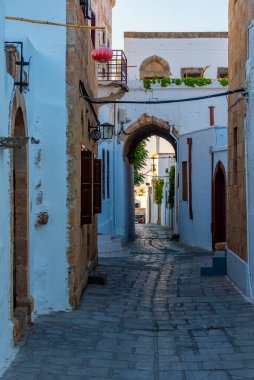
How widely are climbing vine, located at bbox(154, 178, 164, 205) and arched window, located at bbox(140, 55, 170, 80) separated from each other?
1208 centimetres

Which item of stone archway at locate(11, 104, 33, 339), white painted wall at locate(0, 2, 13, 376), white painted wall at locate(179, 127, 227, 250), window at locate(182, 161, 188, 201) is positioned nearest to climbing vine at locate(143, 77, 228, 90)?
white painted wall at locate(179, 127, 227, 250)

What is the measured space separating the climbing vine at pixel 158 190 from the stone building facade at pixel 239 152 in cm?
2856

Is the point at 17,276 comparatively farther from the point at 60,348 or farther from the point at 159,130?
the point at 159,130

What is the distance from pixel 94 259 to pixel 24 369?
22.5 ft

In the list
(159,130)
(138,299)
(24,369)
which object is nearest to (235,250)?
(138,299)

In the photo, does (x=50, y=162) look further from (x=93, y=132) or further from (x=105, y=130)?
(x=105, y=130)

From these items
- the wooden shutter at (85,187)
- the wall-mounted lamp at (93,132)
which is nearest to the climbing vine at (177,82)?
the wall-mounted lamp at (93,132)

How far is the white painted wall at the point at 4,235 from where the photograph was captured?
5.85m

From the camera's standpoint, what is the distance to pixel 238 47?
1072 cm

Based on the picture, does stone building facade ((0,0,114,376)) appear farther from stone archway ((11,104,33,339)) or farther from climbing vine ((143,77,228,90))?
climbing vine ((143,77,228,90))

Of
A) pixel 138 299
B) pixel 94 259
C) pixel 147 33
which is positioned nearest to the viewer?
pixel 138 299

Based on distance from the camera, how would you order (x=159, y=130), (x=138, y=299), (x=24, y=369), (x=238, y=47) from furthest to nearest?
(x=159, y=130), (x=238, y=47), (x=138, y=299), (x=24, y=369)

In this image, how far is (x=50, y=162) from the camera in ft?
27.6

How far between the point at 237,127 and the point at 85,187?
3.09 m
